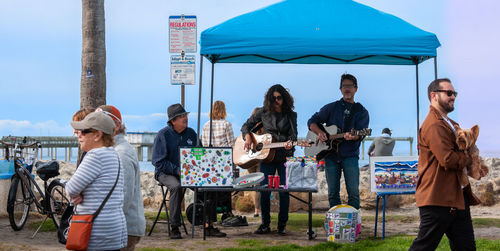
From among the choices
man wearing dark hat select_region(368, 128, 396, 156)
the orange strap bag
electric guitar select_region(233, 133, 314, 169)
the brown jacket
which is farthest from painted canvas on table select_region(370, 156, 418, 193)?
man wearing dark hat select_region(368, 128, 396, 156)

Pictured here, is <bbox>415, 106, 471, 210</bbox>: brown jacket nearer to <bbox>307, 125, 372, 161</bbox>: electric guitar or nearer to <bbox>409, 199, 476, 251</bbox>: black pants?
<bbox>409, 199, 476, 251</bbox>: black pants

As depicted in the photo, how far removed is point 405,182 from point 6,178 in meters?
6.47

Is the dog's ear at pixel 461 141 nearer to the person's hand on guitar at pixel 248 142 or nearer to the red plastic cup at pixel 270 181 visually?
the red plastic cup at pixel 270 181

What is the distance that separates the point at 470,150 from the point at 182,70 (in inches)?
270

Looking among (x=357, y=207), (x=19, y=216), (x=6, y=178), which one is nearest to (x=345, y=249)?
(x=357, y=207)

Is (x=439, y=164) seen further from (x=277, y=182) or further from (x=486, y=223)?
(x=486, y=223)

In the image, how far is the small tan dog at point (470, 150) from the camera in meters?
4.50

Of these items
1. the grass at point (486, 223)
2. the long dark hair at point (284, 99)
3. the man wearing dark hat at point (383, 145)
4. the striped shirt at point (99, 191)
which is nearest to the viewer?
the striped shirt at point (99, 191)

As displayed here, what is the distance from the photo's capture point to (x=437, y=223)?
4.63 metres

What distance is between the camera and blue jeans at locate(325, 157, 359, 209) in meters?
7.48

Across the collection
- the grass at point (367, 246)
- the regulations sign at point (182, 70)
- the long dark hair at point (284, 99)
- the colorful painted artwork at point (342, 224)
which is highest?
the regulations sign at point (182, 70)

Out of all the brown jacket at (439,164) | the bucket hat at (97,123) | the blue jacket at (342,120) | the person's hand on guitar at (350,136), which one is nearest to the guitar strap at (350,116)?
the blue jacket at (342,120)

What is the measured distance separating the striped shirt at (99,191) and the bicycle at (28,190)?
210 inches

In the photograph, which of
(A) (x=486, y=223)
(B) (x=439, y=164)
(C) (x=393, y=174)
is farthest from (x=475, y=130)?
(A) (x=486, y=223)
